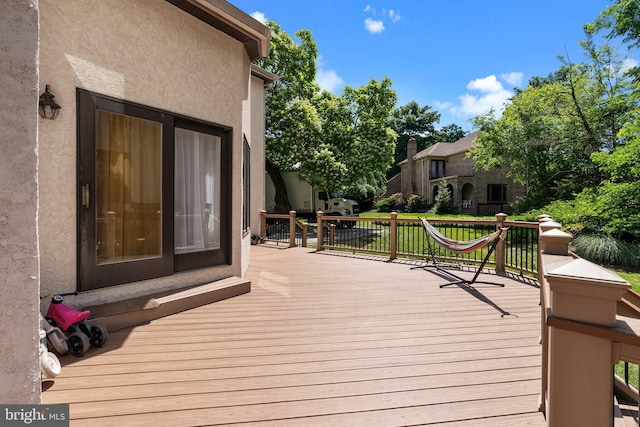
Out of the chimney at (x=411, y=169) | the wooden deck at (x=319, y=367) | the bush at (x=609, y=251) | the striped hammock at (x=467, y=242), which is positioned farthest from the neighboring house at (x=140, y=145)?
the chimney at (x=411, y=169)

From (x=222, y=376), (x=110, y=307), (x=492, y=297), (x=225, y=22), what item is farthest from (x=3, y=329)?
(x=492, y=297)

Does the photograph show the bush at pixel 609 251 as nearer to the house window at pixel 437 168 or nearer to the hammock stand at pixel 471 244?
the hammock stand at pixel 471 244

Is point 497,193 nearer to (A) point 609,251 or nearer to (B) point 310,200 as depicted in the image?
(B) point 310,200

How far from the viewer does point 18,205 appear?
121cm

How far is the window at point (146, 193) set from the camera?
115 inches

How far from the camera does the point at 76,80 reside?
9.12ft

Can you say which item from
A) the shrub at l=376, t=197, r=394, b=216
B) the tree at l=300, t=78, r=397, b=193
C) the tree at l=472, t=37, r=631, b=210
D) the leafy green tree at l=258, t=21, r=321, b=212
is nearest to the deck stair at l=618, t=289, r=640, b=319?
the tree at l=300, t=78, r=397, b=193

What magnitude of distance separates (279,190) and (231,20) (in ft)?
38.7

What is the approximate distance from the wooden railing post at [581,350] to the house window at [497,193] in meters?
26.4

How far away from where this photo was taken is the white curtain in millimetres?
3729

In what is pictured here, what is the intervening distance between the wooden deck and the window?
2.19 feet

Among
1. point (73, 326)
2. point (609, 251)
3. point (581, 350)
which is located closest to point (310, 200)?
point (609, 251)

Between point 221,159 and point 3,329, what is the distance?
3200 millimetres

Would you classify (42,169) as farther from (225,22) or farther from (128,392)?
(225,22)
